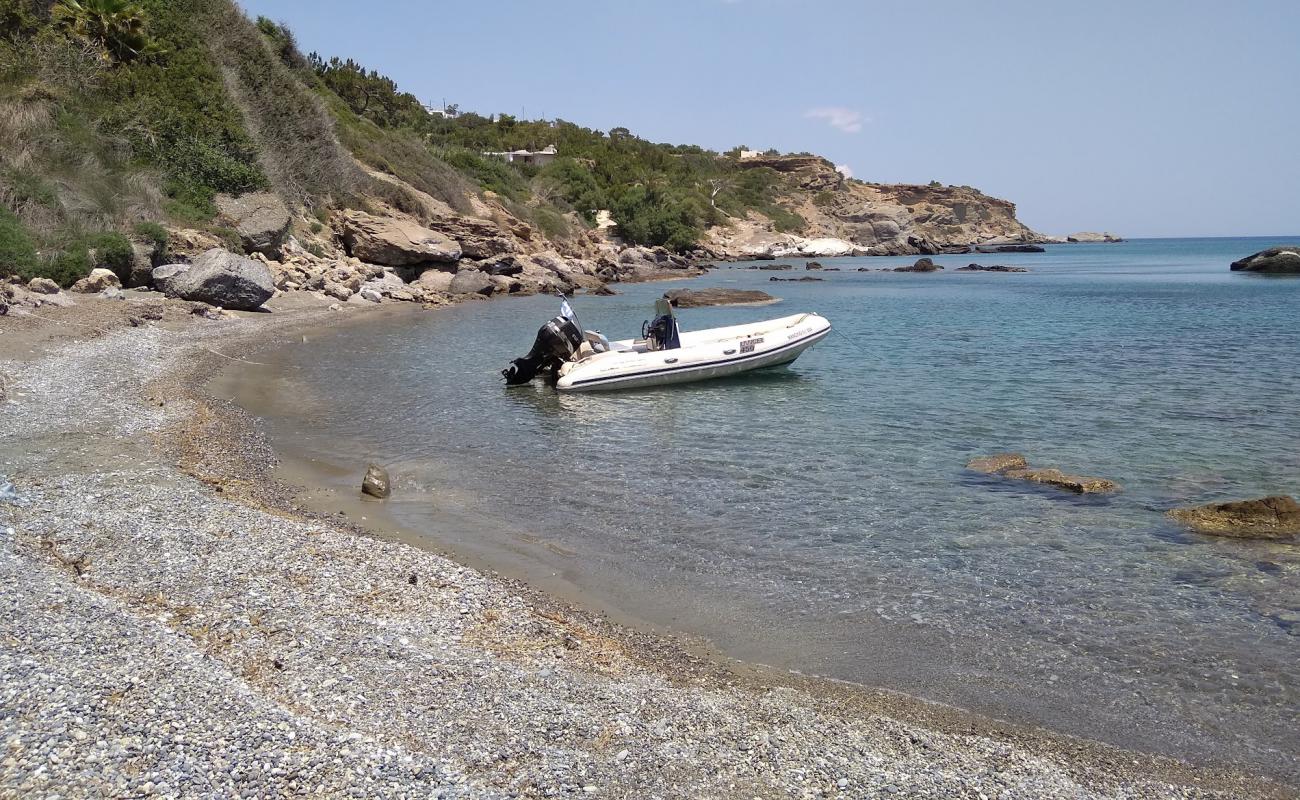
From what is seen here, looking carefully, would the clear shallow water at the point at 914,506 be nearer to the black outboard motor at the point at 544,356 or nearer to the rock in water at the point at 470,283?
the black outboard motor at the point at 544,356

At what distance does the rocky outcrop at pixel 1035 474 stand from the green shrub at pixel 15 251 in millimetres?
17237

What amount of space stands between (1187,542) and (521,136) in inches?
2807

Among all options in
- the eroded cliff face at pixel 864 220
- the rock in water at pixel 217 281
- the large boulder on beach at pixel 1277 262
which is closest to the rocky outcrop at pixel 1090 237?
the eroded cliff face at pixel 864 220

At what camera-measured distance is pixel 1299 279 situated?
46875mm

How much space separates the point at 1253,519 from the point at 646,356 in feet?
31.4

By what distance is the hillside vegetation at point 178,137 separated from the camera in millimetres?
19391

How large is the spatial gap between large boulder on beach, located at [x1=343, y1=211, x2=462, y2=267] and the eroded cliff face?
137 feet

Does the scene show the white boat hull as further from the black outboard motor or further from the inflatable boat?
the black outboard motor

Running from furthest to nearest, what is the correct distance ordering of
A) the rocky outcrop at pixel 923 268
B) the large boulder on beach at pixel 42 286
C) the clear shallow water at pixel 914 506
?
1. the rocky outcrop at pixel 923 268
2. the large boulder on beach at pixel 42 286
3. the clear shallow water at pixel 914 506

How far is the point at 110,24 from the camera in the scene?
87.0 ft

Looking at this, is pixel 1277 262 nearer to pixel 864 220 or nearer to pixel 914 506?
pixel 864 220

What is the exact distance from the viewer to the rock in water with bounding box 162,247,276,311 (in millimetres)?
20062

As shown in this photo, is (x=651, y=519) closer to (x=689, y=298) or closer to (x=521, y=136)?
(x=689, y=298)

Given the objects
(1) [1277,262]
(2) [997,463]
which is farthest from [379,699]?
(1) [1277,262]
